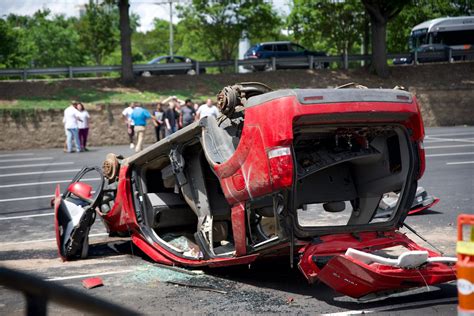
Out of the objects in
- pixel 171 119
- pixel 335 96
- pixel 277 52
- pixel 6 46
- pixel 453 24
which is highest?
pixel 453 24

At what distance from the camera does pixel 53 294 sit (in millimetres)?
2248

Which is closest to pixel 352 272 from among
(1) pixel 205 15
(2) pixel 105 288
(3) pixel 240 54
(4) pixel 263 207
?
(4) pixel 263 207

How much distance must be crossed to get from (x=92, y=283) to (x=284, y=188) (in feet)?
7.99

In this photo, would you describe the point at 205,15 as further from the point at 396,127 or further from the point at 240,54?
the point at 396,127

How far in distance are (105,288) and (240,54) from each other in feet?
129

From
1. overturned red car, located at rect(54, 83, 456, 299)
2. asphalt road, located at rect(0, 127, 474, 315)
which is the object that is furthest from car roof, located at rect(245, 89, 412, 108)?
asphalt road, located at rect(0, 127, 474, 315)

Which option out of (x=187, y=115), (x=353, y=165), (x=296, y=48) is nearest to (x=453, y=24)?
(x=296, y=48)

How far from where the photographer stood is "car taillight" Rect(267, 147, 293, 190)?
239 inches

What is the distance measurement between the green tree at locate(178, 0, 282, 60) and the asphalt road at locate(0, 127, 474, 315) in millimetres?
26665

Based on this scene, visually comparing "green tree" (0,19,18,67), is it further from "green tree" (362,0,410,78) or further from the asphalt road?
the asphalt road

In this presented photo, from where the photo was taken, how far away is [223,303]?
6516 mm

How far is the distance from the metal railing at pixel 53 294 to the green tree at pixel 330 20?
130 ft

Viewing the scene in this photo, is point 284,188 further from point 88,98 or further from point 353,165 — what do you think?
point 88,98

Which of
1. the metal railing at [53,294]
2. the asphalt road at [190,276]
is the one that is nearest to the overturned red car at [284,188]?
the asphalt road at [190,276]
